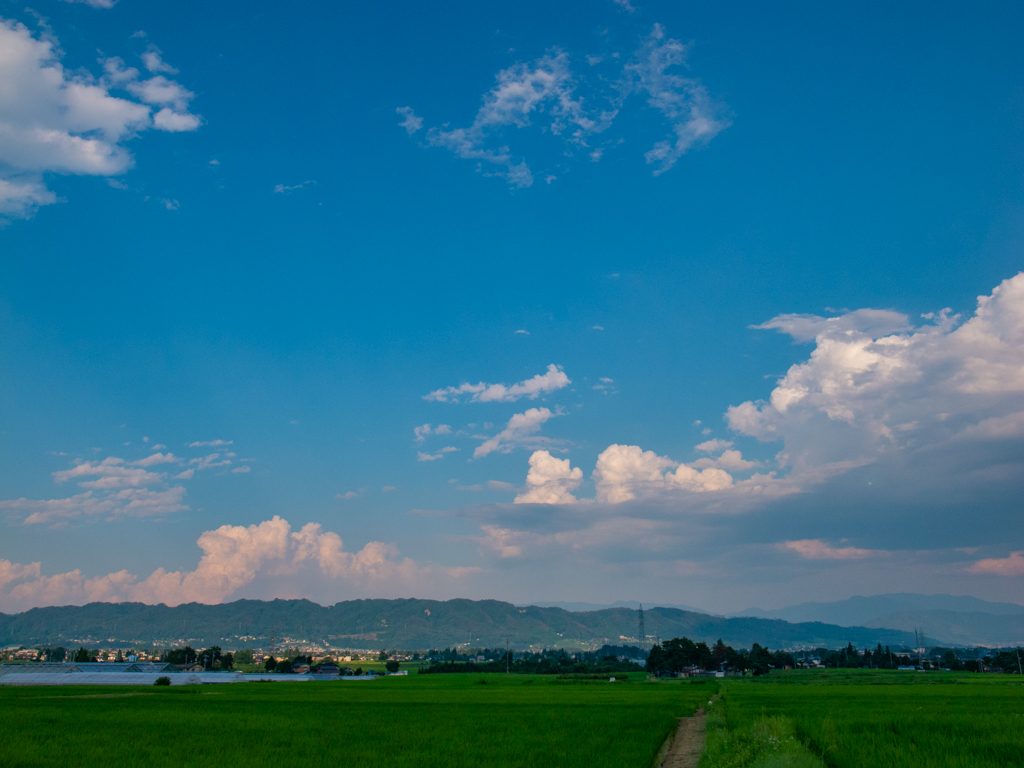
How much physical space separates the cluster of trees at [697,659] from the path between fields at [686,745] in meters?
106

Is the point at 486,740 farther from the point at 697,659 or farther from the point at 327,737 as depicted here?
the point at 697,659

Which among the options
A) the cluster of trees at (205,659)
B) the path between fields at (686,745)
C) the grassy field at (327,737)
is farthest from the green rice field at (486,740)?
the cluster of trees at (205,659)

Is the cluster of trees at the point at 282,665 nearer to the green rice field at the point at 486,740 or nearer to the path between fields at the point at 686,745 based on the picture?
the green rice field at the point at 486,740

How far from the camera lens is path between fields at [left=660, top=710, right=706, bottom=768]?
2094 centimetres

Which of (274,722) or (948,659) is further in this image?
(948,659)

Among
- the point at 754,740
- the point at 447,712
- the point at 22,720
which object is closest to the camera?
the point at 754,740

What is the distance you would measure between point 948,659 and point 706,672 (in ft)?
258

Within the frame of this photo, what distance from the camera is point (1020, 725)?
19.8 metres

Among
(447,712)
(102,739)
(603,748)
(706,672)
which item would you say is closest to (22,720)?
(102,739)

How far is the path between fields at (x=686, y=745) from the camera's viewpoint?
20941mm

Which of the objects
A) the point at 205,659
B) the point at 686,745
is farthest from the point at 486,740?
the point at 205,659

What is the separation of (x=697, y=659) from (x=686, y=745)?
4770 inches

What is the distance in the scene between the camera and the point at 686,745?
25812mm

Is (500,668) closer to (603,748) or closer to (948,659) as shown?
(948,659)
